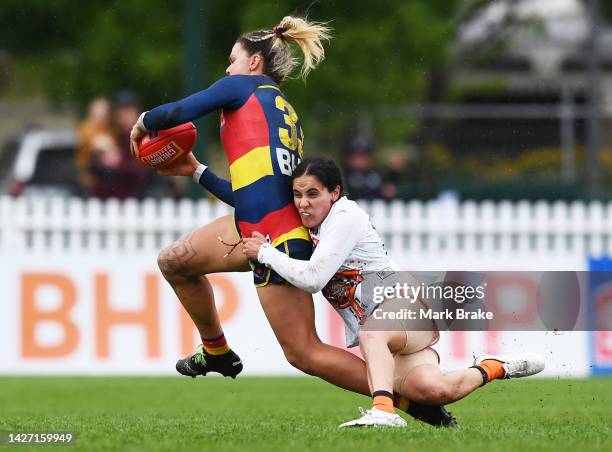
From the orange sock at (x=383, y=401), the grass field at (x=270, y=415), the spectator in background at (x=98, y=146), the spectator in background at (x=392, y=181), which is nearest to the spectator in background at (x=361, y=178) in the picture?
the spectator in background at (x=392, y=181)

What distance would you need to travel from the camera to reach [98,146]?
13.0 meters

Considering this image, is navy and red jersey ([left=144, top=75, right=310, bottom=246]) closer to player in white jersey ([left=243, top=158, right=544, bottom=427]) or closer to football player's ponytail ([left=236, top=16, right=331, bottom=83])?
player in white jersey ([left=243, top=158, right=544, bottom=427])

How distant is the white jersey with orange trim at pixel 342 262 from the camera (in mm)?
6035

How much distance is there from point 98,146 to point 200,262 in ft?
21.4

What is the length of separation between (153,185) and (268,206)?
7.96 meters

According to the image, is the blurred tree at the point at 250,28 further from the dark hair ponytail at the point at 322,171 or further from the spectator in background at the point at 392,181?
the dark hair ponytail at the point at 322,171

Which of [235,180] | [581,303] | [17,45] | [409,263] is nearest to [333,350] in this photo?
[235,180]

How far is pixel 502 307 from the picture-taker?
6.93 metres

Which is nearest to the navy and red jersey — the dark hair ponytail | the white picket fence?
the dark hair ponytail

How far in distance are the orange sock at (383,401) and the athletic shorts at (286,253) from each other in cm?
68

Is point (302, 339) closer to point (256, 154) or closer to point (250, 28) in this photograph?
point (256, 154)

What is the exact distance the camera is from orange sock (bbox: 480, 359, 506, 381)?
628cm

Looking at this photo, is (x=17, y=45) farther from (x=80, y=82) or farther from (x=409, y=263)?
(x=409, y=263)

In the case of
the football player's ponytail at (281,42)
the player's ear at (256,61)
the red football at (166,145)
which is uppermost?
the football player's ponytail at (281,42)
